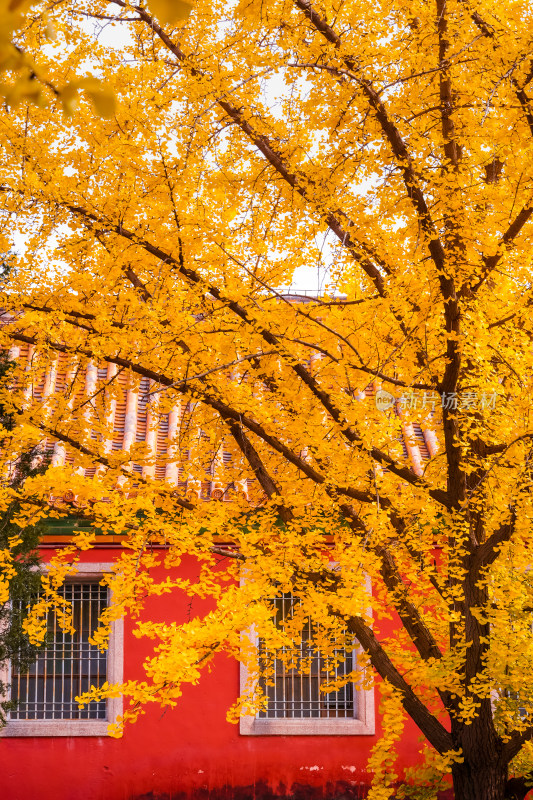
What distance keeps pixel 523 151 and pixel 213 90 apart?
1794mm

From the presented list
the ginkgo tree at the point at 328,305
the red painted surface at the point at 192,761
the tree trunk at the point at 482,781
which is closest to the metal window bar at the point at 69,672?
the red painted surface at the point at 192,761

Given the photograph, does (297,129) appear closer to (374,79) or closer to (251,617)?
(374,79)

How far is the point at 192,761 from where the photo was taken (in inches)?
315

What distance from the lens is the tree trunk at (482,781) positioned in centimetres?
495

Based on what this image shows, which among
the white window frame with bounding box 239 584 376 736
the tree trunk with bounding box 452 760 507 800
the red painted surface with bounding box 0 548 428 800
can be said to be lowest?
the red painted surface with bounding box 0 548 428 800

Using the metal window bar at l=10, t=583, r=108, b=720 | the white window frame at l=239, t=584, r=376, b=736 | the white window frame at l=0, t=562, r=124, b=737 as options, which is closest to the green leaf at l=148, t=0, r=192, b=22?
the white window frame at l=0, t=562, r=124, b=737

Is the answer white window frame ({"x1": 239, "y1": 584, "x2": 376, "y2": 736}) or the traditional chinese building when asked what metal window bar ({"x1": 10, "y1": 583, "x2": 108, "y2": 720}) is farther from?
white window frame ({"x1": 239, "y1": 584, "x2": 376, "y2": 736})

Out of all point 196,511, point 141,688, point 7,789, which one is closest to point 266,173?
point 196,511

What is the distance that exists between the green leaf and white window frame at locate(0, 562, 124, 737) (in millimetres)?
7224

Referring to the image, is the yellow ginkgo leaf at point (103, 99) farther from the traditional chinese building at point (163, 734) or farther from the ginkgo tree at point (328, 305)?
the traditional chinese building at point (163, 734)

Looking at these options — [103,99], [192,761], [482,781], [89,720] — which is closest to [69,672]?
[89,720]

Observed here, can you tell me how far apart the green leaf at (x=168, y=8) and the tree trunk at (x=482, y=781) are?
4957mm

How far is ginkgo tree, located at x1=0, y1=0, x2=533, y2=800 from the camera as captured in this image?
4641 mm

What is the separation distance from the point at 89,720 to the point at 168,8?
8.10 meters
